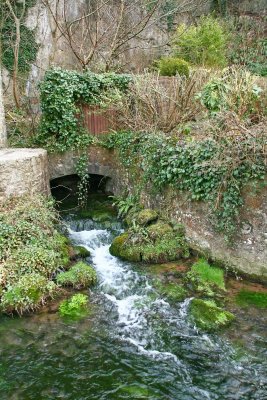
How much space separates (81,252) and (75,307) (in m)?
2.24

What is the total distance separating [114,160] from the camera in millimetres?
12156

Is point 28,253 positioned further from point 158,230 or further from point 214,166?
point 214,166

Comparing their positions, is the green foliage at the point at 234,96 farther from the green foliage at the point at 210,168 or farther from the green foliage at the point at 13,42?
the green foliage at the point at 13,42

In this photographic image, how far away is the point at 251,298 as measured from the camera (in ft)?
25.3

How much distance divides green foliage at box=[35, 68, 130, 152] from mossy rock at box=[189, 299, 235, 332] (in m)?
6.63

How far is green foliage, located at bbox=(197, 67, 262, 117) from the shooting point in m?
8.55

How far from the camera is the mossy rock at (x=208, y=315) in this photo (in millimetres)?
6801

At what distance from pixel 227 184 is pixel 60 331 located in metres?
4.49

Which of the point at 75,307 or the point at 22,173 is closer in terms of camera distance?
the point at 75,307

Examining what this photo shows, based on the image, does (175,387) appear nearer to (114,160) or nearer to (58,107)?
(114,160)

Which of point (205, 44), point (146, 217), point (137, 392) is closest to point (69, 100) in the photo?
point (146, 217)

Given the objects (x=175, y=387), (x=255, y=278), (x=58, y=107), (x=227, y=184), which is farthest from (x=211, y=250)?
(x=58, y=107)

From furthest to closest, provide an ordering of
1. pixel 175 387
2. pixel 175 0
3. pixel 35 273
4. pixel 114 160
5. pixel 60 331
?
pixel 175 0, pixel 114 160, pixel 35 273, pixel 60 331, pixel 175 387

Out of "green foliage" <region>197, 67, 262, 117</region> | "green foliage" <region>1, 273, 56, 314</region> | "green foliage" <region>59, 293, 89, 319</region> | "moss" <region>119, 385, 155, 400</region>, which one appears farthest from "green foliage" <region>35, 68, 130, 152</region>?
"moss" <region>119, 385, 155, 400</region>
